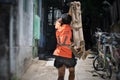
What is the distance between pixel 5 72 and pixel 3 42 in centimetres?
80

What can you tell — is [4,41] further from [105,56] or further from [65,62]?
[105,56]

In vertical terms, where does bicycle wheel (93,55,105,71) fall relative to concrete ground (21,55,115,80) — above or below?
above

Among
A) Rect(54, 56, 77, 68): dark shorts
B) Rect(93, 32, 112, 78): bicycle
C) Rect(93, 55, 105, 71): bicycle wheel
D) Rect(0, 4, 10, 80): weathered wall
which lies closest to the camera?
Rect(54, 56, 77, 68): dark shorts

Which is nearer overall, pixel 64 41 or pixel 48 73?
pixel 64 41

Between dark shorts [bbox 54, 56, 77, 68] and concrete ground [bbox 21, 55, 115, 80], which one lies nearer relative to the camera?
dark shorts [bbox 54, 56, 77, 68]

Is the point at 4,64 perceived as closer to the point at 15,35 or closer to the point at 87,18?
the point at 15,35

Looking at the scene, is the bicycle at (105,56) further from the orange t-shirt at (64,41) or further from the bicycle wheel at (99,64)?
the orange t-shirt at (64,41)

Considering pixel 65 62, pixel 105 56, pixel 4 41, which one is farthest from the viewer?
pixel 105 56

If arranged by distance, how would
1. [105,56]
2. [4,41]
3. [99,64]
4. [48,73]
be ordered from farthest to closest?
[99,64], [48,73], [105,56], [4,41]

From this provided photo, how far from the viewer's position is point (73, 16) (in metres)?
7.16

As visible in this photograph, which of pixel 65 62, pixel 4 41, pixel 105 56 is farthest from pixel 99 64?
pixel 65 62

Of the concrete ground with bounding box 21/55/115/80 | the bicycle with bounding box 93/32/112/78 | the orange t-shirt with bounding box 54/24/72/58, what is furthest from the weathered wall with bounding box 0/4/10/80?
the bicycle with bounding box 93/32/112/78

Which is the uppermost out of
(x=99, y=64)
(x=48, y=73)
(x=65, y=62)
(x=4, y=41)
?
(x=4, y=41)

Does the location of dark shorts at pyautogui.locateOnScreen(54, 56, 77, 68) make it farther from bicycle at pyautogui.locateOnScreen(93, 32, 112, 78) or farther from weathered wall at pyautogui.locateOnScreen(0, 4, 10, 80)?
bicycle at pyautogui.locateOnScreen(93, 32, 112, 78)
